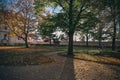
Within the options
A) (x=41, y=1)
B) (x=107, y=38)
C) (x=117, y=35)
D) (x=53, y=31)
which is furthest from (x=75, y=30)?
(x=107, y=38)

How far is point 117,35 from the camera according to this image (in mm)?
31125

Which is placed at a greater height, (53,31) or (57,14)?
(57,14)

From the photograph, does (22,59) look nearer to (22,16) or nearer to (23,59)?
(23,59)

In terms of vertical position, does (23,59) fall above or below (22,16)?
below

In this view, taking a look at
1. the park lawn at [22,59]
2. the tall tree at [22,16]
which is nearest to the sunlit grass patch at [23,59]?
the park lawn at [22,59]

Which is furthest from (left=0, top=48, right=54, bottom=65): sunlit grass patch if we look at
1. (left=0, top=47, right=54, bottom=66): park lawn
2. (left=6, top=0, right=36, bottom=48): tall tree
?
(left=6, top=0, right=36, bottom=48): tall tree

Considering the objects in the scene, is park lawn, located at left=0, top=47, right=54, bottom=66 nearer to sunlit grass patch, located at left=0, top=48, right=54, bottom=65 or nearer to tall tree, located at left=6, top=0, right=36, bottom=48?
sunlit grass patch, located at left=0, top=48, right=54, bottom=65

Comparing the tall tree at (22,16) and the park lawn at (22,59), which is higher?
the tall tree at (22,16)

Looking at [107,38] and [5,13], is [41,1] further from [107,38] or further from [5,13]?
[5,13]

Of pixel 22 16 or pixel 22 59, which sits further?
pixel 22 16

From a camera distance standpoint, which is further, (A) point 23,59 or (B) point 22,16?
(B) point 22,16

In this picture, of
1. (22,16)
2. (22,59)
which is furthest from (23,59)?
(22,16)

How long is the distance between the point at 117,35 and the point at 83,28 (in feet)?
33.3

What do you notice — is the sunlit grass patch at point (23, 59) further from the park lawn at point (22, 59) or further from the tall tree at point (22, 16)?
the tall tree at point (22, 16)
